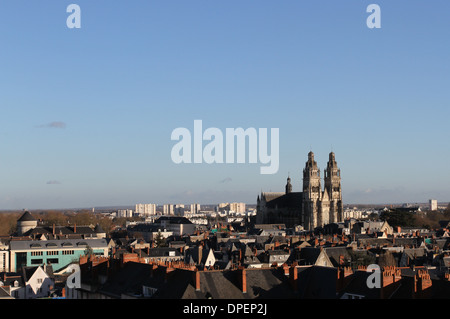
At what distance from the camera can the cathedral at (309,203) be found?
174500mm

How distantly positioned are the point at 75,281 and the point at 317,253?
27727 millimetres

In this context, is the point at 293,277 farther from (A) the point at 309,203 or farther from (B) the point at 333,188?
(B) the point at 333,188

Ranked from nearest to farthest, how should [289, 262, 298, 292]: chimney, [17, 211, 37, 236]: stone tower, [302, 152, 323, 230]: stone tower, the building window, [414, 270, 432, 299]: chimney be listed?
[414, 270, 432, 299]: chimney
[289, 262, 298, 292]: chimney
the building window
[17, 211, 37, 236]: stone tower
[302, 152, 323, 230]: stone tower

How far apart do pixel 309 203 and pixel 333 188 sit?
9.43 metres

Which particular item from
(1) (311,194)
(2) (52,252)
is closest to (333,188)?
(1) (311,194)

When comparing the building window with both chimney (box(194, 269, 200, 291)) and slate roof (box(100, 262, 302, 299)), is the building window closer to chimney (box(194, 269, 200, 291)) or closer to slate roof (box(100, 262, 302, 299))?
slate roof (box(100, 262, 302, 299))

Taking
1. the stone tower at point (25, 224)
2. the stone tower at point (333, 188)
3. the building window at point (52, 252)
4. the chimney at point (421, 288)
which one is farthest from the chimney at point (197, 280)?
the stone tower at point (333, 188)

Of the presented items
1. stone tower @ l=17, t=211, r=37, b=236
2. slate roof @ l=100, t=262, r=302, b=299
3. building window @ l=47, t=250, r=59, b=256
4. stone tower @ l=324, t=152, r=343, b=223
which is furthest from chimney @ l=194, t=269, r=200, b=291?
stone tower @ l=324, t=152, r=343, b=223

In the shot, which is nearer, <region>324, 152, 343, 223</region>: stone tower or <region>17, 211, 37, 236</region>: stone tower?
<region>17, 211, 37, 236</region>: stone tower

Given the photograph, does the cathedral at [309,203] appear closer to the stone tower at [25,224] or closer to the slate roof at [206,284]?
the stone tower at [25,224]

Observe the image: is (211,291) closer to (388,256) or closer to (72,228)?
(388,256)

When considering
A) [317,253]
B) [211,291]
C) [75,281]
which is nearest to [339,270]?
[211,291]

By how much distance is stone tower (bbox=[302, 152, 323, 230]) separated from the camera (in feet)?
569
